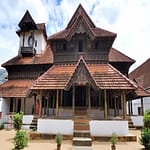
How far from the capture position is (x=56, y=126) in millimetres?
12898

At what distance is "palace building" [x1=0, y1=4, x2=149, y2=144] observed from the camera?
13.5 metres

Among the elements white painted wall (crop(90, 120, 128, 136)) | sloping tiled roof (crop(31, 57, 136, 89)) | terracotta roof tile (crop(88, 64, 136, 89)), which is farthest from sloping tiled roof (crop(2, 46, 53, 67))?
white painted wall (crop(90, 120, 128, 136))

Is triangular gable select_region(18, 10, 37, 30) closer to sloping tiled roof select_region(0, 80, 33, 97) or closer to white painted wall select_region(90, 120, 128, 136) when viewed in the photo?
sloping tiled roof select_region(0, 80, 33, 97)

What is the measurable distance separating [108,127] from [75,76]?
4217mm

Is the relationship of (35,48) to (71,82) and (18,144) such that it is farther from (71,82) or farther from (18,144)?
(18,144)

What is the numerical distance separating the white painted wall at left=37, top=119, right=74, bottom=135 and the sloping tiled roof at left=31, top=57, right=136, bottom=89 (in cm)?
246

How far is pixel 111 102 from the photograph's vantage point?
18.6 metres

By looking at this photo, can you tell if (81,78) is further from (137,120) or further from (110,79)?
(137,120)

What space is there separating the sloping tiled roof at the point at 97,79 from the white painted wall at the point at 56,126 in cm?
246

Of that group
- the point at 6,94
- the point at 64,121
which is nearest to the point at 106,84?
the point at 64,121

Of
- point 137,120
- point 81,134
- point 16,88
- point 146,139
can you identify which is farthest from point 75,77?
point 16,88

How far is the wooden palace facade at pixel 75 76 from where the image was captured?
13531mm

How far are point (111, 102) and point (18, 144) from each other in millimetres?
11689

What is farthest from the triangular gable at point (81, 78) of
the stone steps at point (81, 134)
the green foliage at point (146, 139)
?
the green foliage at point (146, 139)
